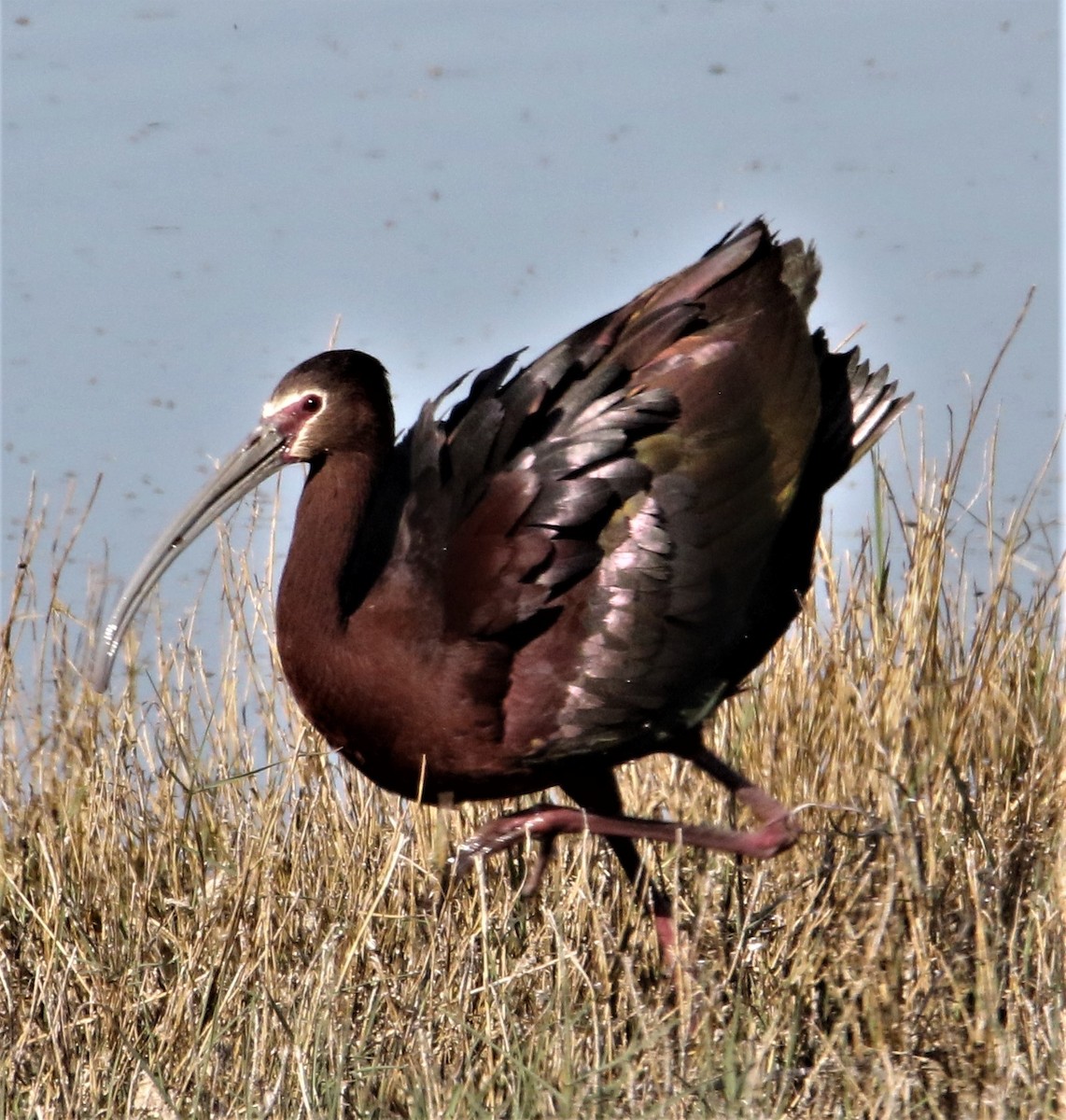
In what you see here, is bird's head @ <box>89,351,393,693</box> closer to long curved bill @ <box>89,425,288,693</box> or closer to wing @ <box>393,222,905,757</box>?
long curved bill @ <box>89,425,288,693</box>

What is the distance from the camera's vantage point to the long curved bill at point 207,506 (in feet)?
13.5

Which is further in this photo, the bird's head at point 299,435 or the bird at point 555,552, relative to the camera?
the bird's head at point 299,435

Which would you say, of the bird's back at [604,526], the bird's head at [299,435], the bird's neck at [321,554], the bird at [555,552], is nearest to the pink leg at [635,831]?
the bird at [555,552]

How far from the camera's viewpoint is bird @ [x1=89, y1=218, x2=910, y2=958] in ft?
12.3

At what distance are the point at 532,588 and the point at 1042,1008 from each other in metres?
1.31

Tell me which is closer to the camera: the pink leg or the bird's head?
the pink leg

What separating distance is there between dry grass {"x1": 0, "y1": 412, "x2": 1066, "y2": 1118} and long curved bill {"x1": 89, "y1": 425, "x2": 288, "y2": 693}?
37cm

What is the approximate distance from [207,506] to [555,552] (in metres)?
0.90

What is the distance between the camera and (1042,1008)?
3598mm

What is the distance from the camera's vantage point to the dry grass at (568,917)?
345cm

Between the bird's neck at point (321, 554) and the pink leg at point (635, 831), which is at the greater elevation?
the bird's neck at point (321, 554)

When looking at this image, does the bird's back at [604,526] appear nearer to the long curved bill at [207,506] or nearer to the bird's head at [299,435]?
the bird's head at [299,435]

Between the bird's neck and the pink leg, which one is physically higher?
the bird's neck

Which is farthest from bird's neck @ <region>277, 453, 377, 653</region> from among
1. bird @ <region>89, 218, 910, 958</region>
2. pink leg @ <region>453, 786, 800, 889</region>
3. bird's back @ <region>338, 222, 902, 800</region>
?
pink leg @ <region>453, 786, 800, 889</region>
